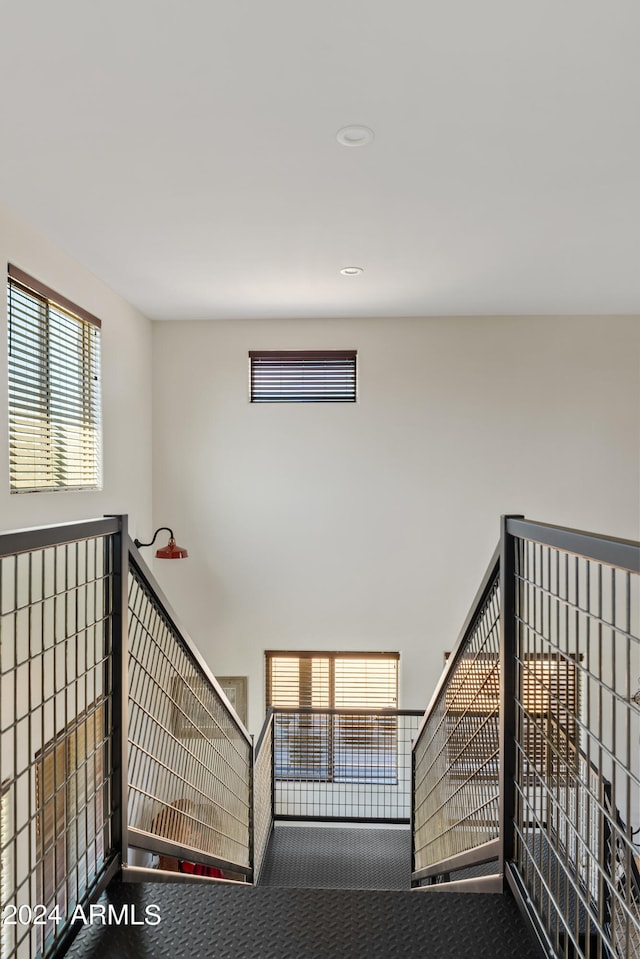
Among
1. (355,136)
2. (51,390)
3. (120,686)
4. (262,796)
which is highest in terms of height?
(355,136)

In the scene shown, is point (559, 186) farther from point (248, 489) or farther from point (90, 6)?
point (248, 489)

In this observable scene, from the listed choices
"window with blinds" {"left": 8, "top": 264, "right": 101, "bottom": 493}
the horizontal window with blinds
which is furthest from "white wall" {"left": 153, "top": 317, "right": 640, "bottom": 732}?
"window with blinds" {"left": 8, "top": 264, "right": 101, "bottom": 493}

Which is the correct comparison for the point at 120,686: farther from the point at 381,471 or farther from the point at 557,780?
the point at 381,471

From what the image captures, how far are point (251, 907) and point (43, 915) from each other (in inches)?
19.5

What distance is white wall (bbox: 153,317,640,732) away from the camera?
17.9 ft

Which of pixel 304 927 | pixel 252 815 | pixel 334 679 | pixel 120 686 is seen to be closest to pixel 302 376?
pixel 334 679

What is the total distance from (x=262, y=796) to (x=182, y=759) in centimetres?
219

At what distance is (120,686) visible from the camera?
1.71 m

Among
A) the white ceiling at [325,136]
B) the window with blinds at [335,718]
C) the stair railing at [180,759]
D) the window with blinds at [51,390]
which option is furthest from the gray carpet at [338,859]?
the white ceiling at [325,136]

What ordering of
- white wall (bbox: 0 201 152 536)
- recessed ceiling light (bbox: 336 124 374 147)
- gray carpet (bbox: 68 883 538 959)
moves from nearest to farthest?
1. gray carpet (bbox: 68 883 538 959)
2. recessed ceiling light (bbox: 336 124 374 147)
3. white wall (bbox: 0 201 152 536)

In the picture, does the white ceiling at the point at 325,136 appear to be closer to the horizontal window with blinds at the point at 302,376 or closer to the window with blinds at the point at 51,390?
the window with blinds at the point at 51,390

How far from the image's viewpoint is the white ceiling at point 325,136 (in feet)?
6.51

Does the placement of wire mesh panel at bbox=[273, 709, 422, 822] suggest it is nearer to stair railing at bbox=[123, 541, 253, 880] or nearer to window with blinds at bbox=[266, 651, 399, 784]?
window with blinds at bbox=[266, 651, 399, 784]

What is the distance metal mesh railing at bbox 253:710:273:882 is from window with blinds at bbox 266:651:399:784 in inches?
26.3
